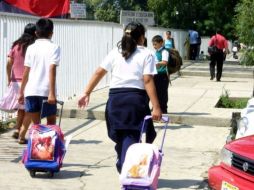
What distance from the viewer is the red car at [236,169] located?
18.1 feet

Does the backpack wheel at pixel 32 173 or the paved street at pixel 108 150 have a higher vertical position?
the backpack wheel at pixel 32 173

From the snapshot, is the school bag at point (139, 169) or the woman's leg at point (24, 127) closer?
the school bag at point (139, 169)

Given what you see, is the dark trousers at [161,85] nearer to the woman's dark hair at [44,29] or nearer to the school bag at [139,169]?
the woman's dark hair at [44,29]

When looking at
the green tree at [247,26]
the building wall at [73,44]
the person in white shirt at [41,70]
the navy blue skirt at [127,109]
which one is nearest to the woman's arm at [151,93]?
the navy blue skirt at [127,109]

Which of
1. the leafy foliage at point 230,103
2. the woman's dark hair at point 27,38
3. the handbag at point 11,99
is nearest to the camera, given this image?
the woman's dark hair at point 27,38

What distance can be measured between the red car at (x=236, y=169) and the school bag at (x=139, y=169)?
1.82 ft

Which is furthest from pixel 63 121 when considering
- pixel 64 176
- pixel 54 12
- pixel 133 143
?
pixel 133 143

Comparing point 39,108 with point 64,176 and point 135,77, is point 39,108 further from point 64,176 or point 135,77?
point 135,77

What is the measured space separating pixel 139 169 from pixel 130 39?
135 cm

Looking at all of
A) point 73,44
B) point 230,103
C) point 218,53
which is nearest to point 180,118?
point 230,103

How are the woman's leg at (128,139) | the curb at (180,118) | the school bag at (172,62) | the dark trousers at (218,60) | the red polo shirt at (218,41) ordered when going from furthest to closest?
the red polo shirt at (218,41) < the dark trousers at (218,60) < the school bag at (172,62) < the curb at (180,118) < the woman's leg at (128,139)

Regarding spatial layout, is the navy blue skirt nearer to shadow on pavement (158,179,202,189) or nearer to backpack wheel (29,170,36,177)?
shadow on pavement (158,179,202,189)

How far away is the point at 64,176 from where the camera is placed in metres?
7.54

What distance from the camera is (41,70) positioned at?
8.04 meters
